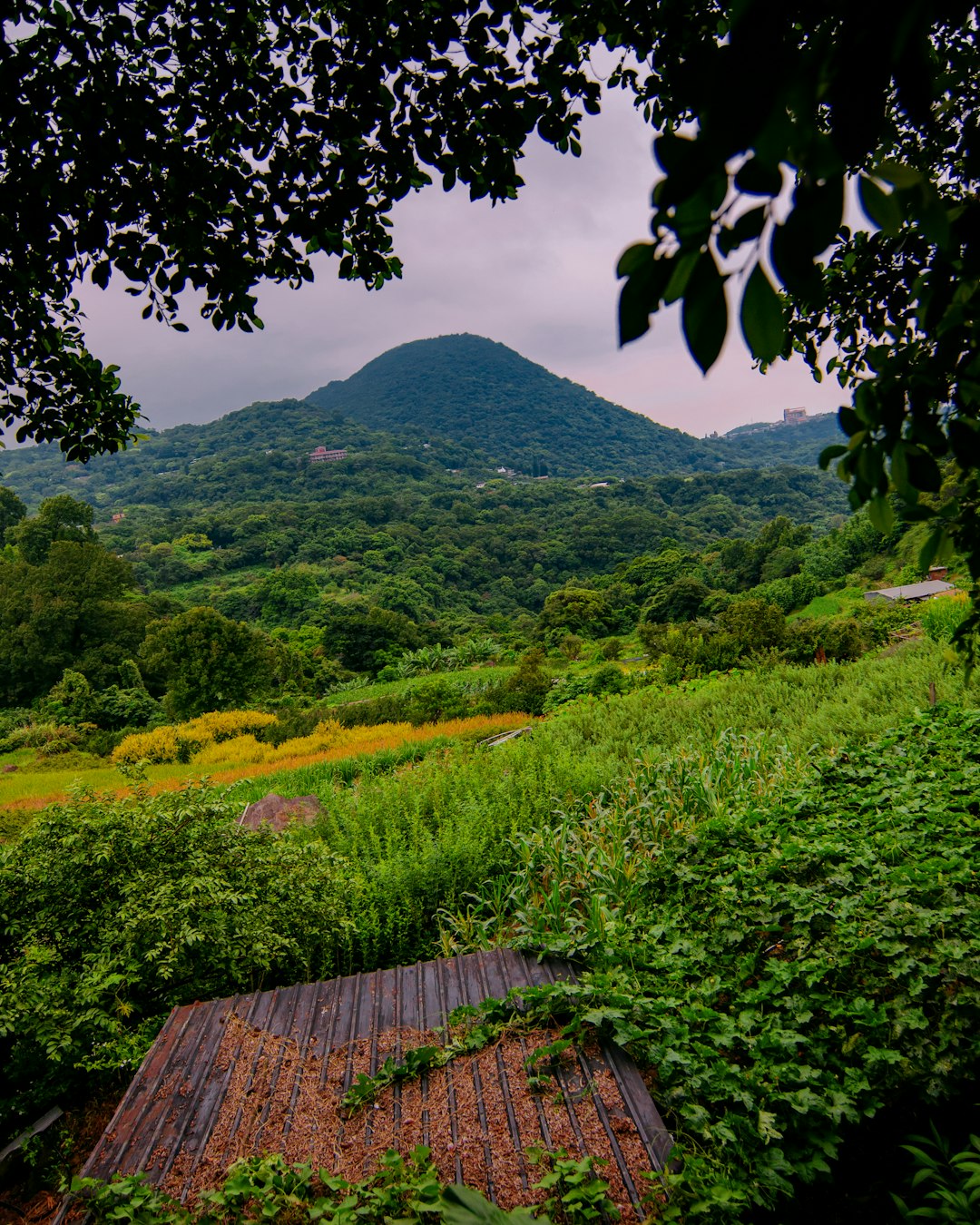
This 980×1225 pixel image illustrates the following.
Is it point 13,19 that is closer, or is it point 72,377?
point 13,19

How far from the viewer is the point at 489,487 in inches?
3693

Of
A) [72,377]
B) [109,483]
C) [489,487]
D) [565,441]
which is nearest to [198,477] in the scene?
[109,483]

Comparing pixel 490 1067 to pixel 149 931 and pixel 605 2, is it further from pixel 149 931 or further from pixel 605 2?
pixel 605 2

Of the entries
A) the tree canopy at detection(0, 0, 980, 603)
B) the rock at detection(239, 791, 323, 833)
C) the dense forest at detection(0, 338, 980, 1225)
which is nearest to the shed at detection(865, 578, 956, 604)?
the dense forest at detection(0, 338, 980, 1225)

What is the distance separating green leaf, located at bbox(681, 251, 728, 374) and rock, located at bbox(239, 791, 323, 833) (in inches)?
259

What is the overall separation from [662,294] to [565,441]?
455 ft

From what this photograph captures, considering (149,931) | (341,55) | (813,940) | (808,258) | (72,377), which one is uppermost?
(341,55)

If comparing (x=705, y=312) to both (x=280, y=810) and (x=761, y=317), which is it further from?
(x=280, y=810)

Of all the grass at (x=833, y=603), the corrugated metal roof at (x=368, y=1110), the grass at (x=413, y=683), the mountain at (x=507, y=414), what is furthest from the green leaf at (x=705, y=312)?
the mountain at (x=507, y=414)

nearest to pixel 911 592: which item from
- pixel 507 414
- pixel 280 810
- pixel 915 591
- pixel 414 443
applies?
pixel 915 591

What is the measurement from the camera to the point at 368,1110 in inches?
89.1

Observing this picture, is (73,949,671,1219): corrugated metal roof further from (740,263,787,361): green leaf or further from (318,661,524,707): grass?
(318,661,524,707): grass

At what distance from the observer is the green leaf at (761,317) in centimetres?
61

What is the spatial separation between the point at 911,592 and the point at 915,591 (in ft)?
0.32
